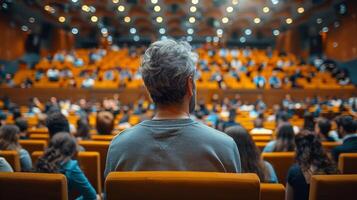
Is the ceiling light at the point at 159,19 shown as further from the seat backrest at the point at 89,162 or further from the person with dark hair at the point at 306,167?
the person with dark hair at the point at 306,167

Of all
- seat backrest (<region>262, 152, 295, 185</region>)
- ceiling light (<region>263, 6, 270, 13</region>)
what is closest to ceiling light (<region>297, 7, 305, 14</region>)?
ceiling light (<region>263, 6, 270, 13</region>)

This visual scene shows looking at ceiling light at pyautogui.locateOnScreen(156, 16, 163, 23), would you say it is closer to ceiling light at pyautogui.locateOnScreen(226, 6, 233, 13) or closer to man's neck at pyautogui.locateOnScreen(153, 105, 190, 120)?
ceiling light at pyautogui.locateOnScreen(226, 6, 233, 13)

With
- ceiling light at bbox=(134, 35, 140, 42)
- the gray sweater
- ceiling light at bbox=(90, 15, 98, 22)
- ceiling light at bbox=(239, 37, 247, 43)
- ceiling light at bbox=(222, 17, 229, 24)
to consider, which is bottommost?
the gray sweater

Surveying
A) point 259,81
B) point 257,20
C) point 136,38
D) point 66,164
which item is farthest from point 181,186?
point 136,38

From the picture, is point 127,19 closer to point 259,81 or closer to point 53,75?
point 53,75

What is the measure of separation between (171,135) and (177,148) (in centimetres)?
6

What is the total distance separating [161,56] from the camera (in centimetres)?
154

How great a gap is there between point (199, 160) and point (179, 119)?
0.65 feet

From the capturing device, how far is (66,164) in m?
2.91

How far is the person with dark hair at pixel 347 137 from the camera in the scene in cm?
396

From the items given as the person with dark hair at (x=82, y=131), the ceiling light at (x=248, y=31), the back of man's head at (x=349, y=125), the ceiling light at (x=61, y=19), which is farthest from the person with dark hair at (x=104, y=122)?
the ceiling light at (x=248, y=31)

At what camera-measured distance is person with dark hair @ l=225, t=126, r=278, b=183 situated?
2.92 m

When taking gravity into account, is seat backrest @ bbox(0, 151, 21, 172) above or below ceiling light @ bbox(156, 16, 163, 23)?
below

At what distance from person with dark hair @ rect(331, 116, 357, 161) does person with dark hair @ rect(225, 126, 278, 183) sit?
139cm
